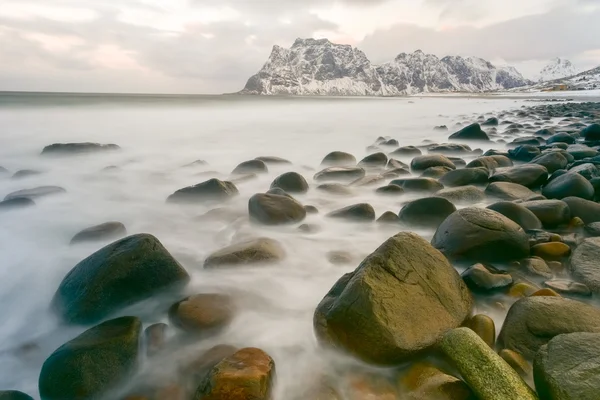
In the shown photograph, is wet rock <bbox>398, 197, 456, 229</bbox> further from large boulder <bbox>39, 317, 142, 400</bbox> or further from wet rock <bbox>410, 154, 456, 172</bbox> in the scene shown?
large boulder <bbox>39, 317, 142, 400</bbox>

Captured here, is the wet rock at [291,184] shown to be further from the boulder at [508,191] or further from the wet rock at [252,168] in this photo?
the boulder at [508,191]

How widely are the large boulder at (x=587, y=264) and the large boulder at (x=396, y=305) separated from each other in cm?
96

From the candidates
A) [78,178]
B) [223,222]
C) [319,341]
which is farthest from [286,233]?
[78,178]

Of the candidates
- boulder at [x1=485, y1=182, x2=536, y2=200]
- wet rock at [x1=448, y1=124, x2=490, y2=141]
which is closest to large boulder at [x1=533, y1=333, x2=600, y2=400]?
boulder at [x1=485, y1=182, x2=536, y2=200]

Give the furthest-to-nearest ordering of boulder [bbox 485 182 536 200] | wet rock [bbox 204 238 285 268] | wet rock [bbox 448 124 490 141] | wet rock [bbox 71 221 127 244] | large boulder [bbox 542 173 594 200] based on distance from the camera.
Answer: wet rock [bbox 448 124 490 141] → boulder [bbox 485 182 536 200] → large boulder [bbox 542 173 594 200] → wet rock [bbox 71 221 127 244] → wet rock [bbox 204 238 285 268]

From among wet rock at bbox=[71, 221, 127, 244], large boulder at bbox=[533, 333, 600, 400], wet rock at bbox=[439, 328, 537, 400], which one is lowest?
wet rock at bbox=[71, 221, 127, 244]

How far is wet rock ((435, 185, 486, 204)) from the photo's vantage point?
4.61 metres

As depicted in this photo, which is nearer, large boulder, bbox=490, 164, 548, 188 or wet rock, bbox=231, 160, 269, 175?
large boulder, bbox=490, 164, 548, 188

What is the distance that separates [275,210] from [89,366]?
8.45 ft

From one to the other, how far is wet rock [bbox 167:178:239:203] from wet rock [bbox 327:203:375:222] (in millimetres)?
1766

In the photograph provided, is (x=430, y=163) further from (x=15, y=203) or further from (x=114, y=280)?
(x=15, y=203)

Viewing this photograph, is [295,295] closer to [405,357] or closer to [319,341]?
[319,341]

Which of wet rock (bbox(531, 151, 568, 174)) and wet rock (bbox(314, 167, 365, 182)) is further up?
wet rock (bbox(531, 151, 568, 174))

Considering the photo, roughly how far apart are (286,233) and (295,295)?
1.15m
